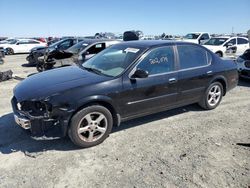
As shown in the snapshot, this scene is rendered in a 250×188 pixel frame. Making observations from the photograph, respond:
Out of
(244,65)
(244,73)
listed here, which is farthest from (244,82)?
(244,65)

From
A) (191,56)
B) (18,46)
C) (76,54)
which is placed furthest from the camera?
(18,46)

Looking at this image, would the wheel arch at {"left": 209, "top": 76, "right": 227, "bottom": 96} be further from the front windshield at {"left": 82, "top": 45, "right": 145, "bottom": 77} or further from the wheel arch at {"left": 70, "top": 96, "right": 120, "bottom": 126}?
the wheel arch at {"left": 70, "top": 96, "right": 120, "bottom": 126}

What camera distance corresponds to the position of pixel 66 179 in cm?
338

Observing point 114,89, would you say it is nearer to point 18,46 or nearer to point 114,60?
point 114,60

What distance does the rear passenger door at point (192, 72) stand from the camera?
17.1 feet

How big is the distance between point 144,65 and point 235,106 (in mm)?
2986

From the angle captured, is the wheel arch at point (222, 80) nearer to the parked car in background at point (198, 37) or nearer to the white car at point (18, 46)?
the parked car in background at point (198, 37)

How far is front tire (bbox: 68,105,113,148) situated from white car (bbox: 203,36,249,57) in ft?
40.8

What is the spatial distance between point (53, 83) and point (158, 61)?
199 cm

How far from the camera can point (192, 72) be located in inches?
210

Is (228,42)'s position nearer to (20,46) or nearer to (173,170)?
(173,170)

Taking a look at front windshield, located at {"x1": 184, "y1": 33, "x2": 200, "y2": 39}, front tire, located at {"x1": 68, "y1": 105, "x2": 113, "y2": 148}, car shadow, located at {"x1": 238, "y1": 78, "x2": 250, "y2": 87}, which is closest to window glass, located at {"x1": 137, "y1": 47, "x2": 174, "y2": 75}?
front tire, located at {"x1": 68, "y1": 105, "x2": 113, "y2": 148}

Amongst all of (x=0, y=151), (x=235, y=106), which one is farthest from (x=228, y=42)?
(x=0, y=151)

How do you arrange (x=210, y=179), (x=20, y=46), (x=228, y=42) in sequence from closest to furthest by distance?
(x=210, y=179)
(x=228, y=42)
(x=20, y=46)
